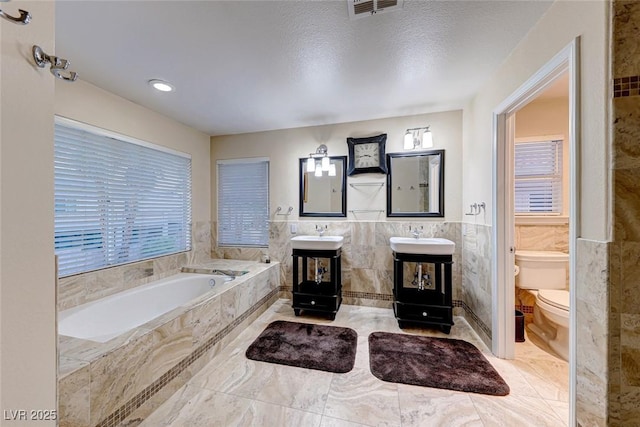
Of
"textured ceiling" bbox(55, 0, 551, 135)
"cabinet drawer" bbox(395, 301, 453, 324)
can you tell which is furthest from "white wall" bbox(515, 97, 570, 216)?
"cabinet drawer" bbox(395, 301, 453, 324)

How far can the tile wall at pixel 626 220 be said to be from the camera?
952 mm

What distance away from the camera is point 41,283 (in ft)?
2.29

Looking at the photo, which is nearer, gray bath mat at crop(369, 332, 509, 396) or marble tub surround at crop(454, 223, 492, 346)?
gray bath mat at crop(369, 332, 509, 396)

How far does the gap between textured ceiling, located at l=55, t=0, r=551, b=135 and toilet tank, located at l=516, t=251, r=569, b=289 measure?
1.72 meters

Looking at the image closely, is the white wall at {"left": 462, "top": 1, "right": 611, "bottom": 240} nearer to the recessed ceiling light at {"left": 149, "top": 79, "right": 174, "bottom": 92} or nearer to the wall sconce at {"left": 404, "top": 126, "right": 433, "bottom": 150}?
the wall sconce at {"left": 404, "top": 126, "right": 433, "bottom": 150}

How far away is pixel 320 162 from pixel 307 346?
6.70ft

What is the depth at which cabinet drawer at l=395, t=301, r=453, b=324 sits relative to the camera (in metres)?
2.31

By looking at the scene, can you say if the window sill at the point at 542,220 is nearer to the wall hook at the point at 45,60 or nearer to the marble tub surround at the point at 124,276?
the wall hook at the point at 45,60

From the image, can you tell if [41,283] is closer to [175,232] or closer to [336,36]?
[336,36]

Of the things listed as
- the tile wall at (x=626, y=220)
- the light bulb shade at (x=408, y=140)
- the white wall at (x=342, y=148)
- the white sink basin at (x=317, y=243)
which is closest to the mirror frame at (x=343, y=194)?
the white wall at (x=342, y=148)

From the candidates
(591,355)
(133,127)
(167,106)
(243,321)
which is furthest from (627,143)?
(133,127)

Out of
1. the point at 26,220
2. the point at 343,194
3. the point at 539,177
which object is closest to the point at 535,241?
the point at 539,177

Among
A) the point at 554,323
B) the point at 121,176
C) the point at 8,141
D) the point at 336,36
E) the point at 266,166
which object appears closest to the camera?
the point at 8,141

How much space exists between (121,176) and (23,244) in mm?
2051
